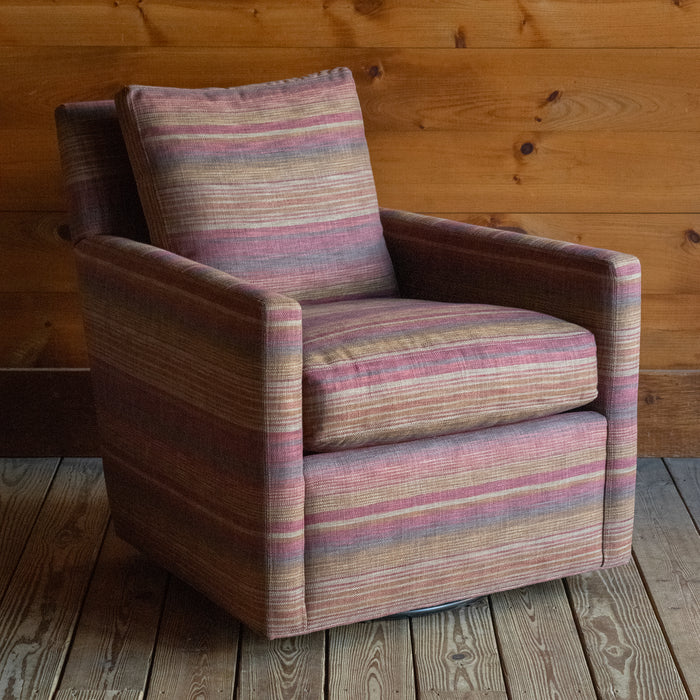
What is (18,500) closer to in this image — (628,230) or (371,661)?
(371,661)

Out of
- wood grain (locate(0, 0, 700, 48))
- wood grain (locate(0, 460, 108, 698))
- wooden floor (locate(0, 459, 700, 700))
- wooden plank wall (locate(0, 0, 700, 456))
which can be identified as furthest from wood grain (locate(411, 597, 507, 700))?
wood grain (locate(0, 0, 700, 48))

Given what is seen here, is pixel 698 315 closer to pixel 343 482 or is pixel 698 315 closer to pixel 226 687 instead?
pixel 343 482

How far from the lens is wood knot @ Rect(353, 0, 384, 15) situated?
2.41m

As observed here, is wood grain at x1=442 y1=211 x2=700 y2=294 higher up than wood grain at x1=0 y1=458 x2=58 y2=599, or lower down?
higher up

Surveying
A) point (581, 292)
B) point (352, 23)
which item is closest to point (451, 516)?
point (581, 292)

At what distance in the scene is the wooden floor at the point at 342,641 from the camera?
164 centimetres

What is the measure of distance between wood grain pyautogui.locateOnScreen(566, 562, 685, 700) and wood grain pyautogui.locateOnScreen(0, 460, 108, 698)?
0.85 m

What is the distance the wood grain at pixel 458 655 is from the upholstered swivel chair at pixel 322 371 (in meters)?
0.07

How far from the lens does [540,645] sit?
1.75m

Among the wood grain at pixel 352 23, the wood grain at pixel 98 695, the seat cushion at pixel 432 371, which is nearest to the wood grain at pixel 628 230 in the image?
the wood grain at pixel 352 23

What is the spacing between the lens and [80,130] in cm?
200

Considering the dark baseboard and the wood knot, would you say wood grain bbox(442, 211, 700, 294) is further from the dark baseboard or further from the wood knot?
the dark baseboard

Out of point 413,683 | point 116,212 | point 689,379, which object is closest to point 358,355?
point 413,683

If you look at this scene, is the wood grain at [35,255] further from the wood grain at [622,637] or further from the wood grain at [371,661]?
the wood grain at [622,637]
